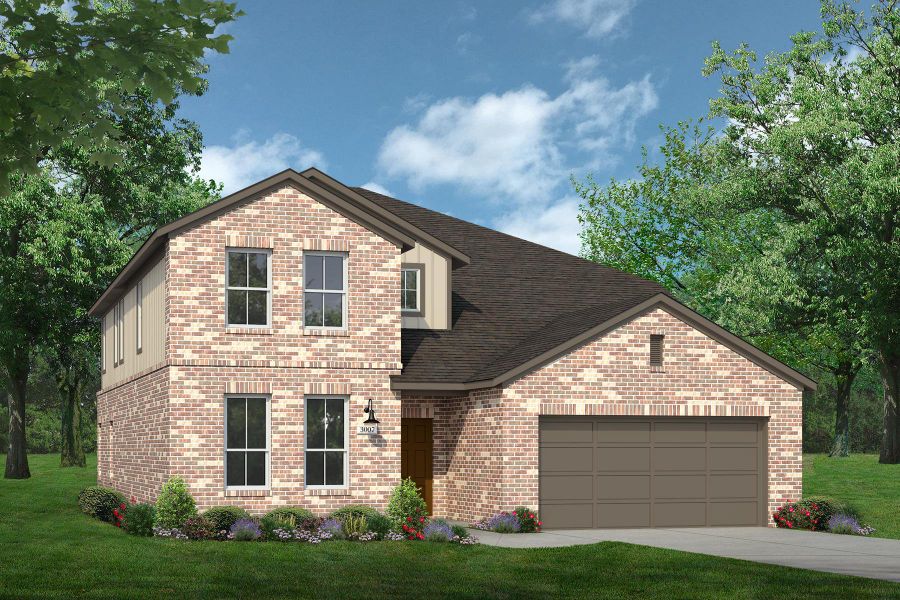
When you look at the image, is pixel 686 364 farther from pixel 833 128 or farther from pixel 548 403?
pixel 833 128

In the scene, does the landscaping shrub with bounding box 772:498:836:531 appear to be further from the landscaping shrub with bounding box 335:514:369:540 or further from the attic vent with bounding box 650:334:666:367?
the landscaping shrub with bounding box 335:514:369:540

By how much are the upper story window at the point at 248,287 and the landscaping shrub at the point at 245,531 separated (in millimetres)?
4337

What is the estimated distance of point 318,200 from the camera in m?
24.2

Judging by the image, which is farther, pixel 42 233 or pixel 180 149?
pixel 180 149

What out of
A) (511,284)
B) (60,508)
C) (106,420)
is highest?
(511,284)

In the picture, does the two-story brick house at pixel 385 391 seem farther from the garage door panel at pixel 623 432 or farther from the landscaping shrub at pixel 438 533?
the landscaping shrub at pixel 438 533

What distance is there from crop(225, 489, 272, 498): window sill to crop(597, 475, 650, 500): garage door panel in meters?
7.14

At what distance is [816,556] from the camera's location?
1927cm

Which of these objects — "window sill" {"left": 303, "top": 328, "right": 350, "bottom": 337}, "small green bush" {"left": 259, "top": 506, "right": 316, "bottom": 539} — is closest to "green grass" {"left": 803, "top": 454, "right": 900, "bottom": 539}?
"window sill" {"left": 303, "top": 328, "right": 350, "bottom": 337}

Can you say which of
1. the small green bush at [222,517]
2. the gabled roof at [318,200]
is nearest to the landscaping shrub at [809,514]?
the gabled roof at [318,200]

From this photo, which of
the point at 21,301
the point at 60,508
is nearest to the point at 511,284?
the point at 60,508

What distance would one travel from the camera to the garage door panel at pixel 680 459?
81.4 ft

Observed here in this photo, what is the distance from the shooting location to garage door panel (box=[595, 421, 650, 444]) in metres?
24.5

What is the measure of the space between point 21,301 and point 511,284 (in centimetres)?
2027
